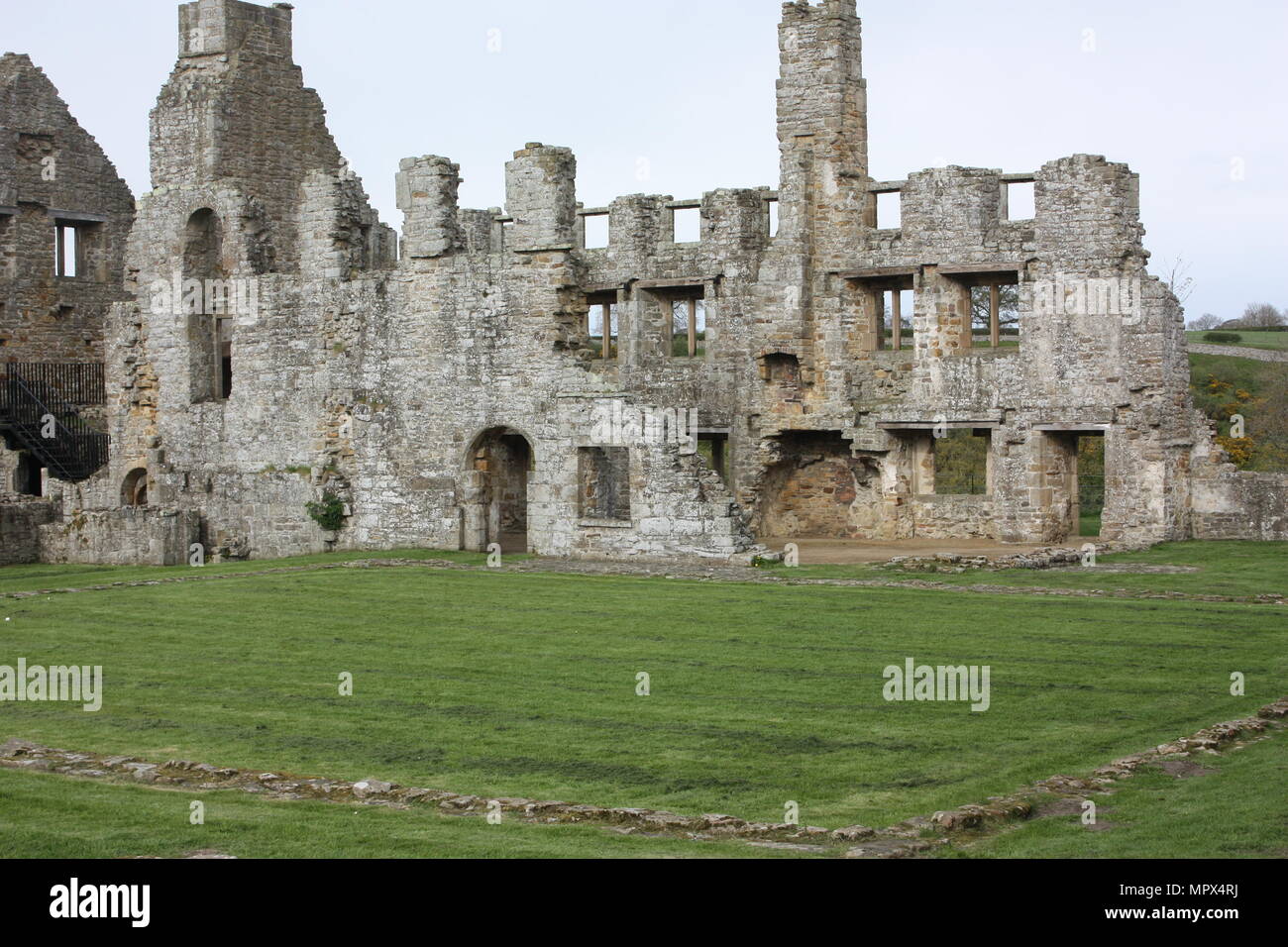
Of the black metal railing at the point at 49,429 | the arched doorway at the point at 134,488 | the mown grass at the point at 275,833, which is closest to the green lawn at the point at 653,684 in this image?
the mown grass at the point at 275,833

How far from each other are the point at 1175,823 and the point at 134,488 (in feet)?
90.6

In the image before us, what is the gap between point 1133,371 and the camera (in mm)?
30578

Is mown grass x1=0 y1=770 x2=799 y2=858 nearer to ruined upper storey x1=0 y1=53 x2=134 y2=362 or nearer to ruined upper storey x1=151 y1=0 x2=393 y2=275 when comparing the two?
ruined upper storey x1=151 y1=0 x2=393 y2=275

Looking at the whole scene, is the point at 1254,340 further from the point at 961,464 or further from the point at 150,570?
the point at 150,570

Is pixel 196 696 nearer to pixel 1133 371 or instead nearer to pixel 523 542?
pixel 523 542

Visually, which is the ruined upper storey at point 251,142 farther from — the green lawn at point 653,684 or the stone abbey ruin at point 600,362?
the green lawn at point 653,684

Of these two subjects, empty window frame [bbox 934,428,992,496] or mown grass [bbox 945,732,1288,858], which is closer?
mown grass [bbox 945,732,1288,858]

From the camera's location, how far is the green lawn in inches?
523

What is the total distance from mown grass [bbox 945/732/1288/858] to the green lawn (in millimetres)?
833

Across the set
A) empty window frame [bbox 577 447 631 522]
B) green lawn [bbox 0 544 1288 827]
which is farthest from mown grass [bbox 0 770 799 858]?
empty window frame [bbox 577 447 631 522]

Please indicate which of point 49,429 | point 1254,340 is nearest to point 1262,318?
point 1254,340

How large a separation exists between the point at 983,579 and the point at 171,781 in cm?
1331

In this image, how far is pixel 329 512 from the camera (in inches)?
1230
